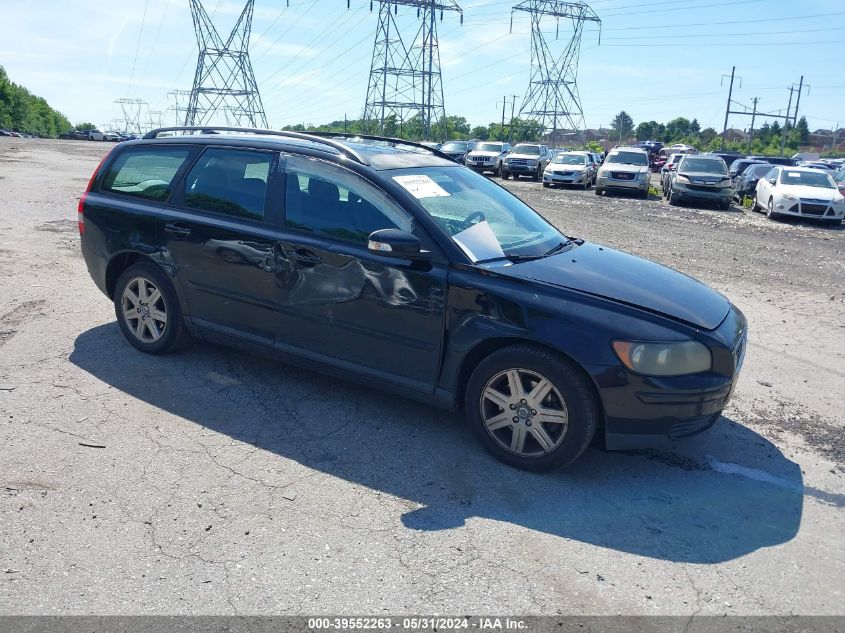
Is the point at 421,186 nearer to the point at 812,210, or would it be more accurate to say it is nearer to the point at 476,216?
the point at 476,216

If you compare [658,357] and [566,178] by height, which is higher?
[658,357]

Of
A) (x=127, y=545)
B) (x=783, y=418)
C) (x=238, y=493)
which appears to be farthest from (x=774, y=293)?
(x=127, y=545)

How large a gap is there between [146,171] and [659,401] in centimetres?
429

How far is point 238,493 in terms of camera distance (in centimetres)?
365

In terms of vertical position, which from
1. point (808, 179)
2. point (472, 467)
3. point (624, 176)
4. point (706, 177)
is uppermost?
point (808, 179)

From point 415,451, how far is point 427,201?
158 cm

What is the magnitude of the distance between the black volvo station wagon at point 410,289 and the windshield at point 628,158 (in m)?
19.7

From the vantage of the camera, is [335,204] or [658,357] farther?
[335,204]

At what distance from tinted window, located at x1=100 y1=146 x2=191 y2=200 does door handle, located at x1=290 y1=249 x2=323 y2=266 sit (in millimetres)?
1431

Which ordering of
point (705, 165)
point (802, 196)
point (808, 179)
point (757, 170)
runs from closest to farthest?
point (802, 196), point (808, 179), point (705, 165), point (757, 170)

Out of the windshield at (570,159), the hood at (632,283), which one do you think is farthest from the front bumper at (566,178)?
the hood at (632,283)

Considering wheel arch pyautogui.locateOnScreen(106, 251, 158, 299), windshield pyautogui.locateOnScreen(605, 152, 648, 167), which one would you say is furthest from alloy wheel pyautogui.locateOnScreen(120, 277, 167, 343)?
windshield pyautogui.locateOnScreen(605, 152, 648, 167)

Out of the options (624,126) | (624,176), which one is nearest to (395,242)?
(624,176)

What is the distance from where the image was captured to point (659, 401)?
371cm
